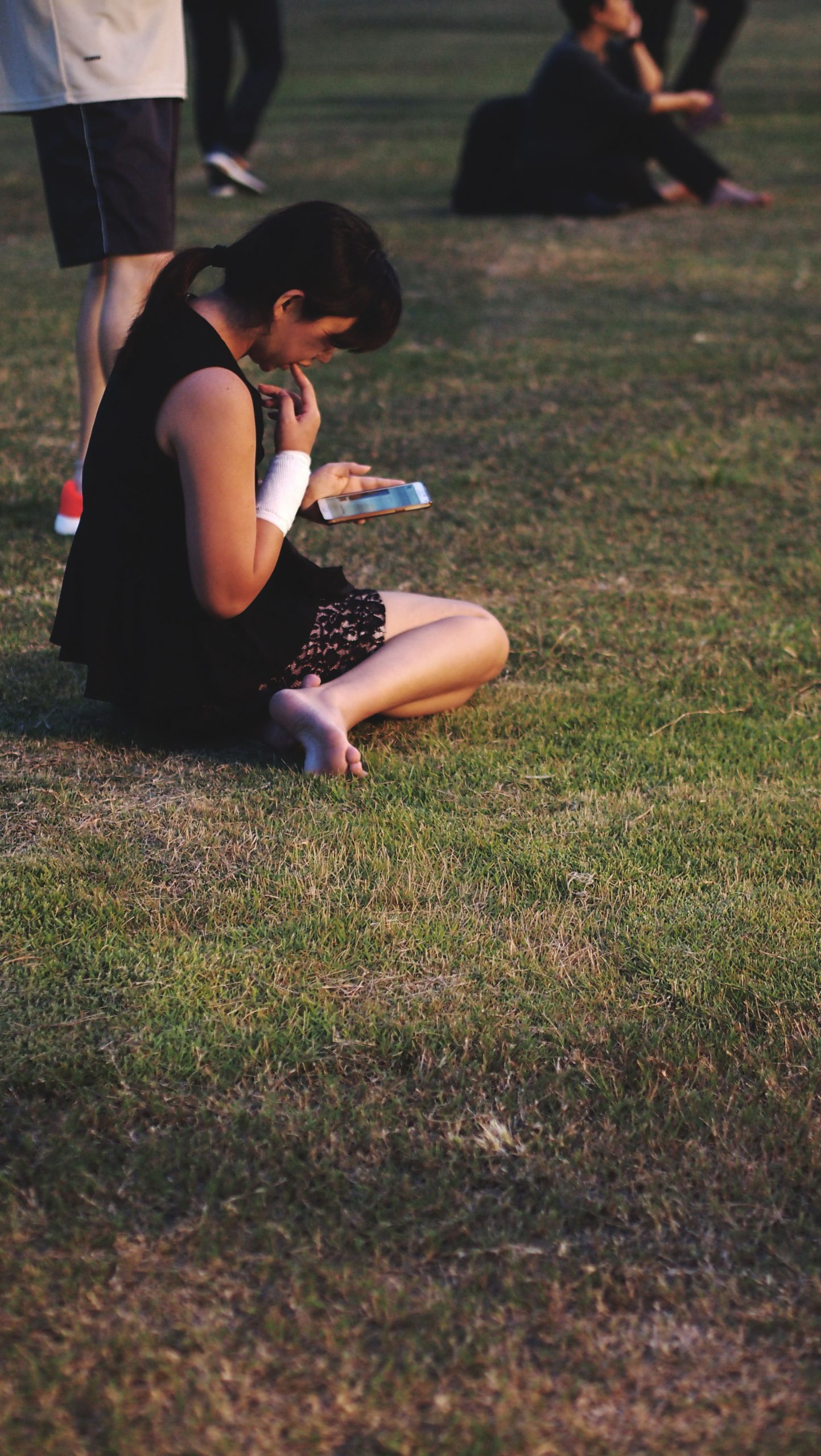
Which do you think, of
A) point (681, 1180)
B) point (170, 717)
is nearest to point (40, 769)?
point (170, 717)

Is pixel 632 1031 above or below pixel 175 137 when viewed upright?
below

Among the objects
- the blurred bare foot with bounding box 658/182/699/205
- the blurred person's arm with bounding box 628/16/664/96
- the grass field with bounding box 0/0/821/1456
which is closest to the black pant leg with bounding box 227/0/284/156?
the blurred person's arm with bounding box 628/16/664/96

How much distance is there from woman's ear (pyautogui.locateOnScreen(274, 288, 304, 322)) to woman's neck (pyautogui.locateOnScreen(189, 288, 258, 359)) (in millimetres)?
73

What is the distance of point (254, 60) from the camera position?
28.5 feet

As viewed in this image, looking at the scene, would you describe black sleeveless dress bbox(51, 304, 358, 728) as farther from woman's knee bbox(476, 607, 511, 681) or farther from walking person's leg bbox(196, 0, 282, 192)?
walking person's leg bbox(196, 0, 282, 192)

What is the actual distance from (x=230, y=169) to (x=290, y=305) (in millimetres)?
6557

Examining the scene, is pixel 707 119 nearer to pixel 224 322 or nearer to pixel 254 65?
pixel 254 65

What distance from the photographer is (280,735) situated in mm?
2711

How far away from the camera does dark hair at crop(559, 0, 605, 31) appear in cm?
775

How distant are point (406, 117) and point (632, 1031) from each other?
1210 centimetres

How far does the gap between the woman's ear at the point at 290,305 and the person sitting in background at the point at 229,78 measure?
6467mm

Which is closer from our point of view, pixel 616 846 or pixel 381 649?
pixel 616 846

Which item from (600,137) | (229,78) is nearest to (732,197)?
(600,137)

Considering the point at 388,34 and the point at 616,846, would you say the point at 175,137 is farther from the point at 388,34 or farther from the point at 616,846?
the point at 388,34
